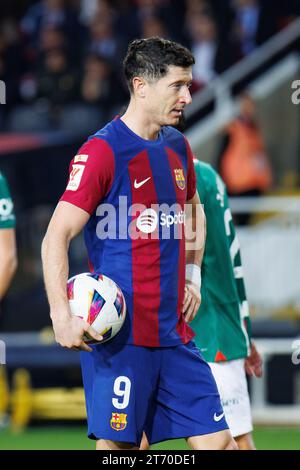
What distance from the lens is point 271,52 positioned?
13047 millimetres

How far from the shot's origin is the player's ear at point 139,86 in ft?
15.4

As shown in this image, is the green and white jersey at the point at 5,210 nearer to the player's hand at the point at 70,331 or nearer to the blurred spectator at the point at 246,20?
the player's hand at the point at 70,331

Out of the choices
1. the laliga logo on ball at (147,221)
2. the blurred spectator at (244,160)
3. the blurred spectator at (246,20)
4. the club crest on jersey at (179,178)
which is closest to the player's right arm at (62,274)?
the laliga logo on ball at (147,221)

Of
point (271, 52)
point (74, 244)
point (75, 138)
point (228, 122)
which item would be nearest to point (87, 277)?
point (74, 244)

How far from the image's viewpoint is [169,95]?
4672 millimetres

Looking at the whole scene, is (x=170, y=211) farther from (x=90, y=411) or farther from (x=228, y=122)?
(x=228, y=122)

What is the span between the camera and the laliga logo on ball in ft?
15.3

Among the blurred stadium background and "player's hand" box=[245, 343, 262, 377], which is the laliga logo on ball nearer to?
"player's hand" box=[245, 343, 262, 377]

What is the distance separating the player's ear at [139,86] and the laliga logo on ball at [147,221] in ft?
1.67

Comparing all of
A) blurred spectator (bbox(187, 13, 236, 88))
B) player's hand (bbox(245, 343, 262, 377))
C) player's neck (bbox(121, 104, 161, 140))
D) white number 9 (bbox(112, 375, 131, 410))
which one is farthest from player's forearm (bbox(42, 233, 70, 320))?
blurred spectator (bbox(187, 13, 236, 88))

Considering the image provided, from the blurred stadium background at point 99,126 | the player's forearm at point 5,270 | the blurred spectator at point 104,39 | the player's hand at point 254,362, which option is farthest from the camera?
the blurred spectator at point 104,39

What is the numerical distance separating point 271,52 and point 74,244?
3.89 metres
